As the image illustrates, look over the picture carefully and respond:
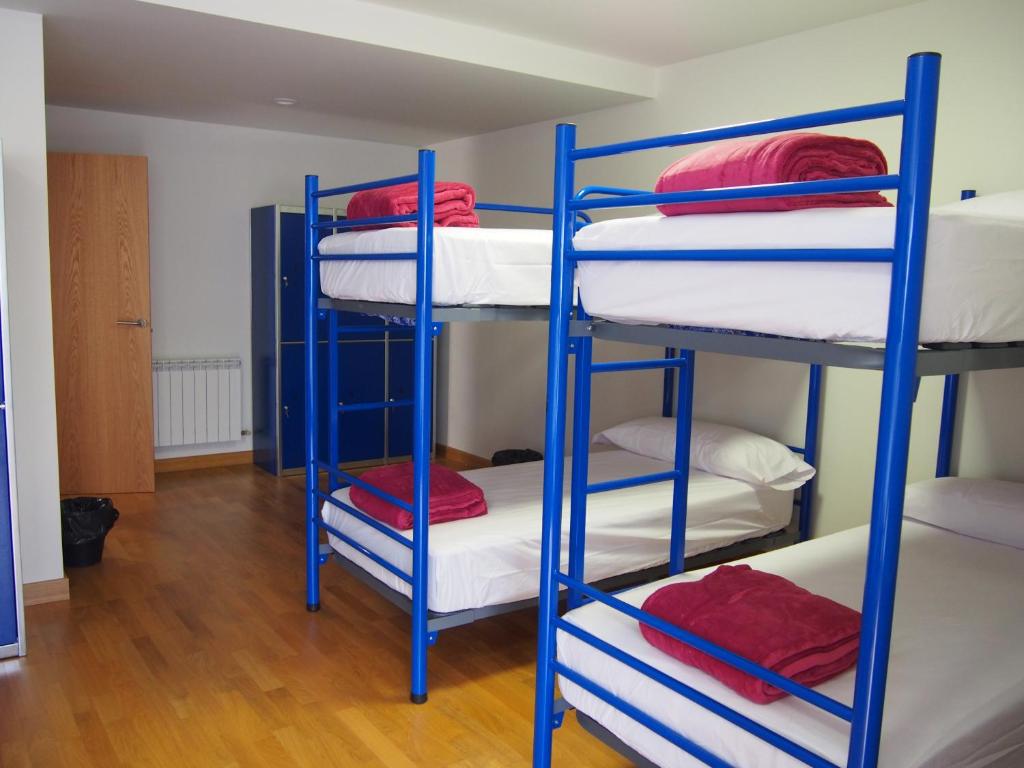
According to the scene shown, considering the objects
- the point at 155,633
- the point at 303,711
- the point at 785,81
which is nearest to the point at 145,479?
the point at 155,633

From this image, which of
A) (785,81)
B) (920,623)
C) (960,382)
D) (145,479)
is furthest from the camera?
(145,479)

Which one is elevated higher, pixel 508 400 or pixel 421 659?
pixel 508 400

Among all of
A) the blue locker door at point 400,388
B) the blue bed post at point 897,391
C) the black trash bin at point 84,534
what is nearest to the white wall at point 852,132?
the blue locker door at point 400,388

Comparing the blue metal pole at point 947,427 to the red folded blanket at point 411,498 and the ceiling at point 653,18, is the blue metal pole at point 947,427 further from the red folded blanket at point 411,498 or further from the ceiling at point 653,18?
the red folded blanket at point 411,498

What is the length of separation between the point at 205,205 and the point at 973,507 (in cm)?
481

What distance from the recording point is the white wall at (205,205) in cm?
529

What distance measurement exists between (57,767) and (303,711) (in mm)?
691

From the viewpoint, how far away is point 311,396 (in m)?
3.37

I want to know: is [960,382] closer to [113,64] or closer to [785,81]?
[785,81]

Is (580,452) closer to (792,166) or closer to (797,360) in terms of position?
(797,360)

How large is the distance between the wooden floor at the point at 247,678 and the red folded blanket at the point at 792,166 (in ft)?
5.58

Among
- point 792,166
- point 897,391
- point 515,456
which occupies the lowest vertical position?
point 515,456

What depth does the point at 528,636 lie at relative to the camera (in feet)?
10.7

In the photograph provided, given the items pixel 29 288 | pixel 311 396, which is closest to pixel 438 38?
pixel 311 396
